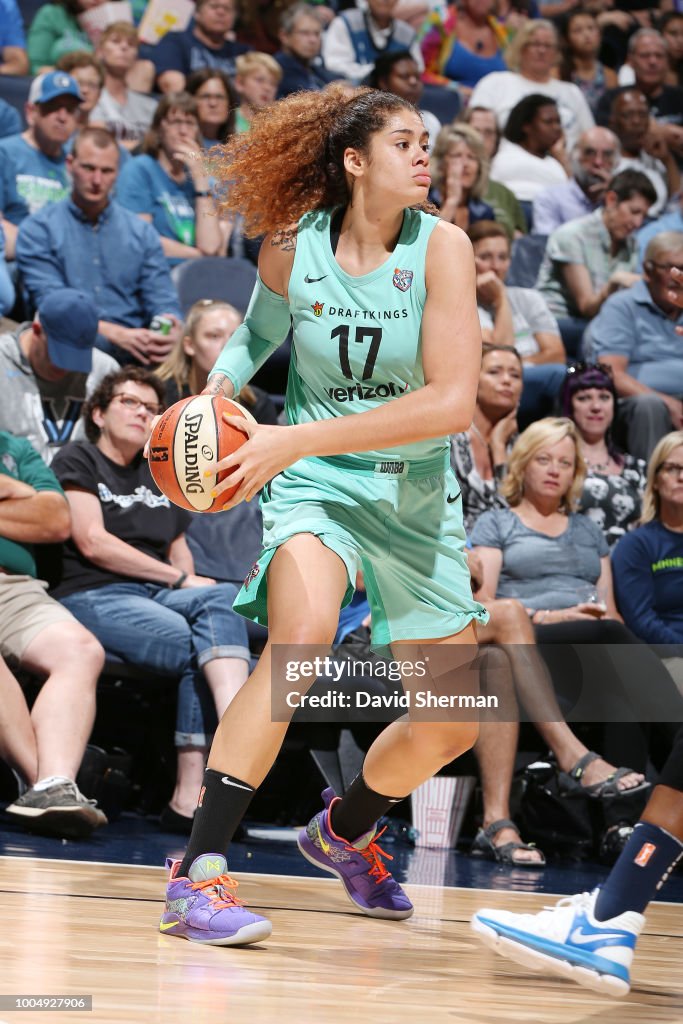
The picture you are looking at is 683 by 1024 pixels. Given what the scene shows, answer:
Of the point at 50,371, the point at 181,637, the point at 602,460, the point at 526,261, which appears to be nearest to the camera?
the point at 181,637

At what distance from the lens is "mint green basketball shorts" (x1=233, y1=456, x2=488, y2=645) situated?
9.67ft

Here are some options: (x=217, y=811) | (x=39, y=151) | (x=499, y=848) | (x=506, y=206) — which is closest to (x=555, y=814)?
(x=499, y=848)

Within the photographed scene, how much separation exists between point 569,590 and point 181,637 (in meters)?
1.67

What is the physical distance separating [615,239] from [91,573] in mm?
4342

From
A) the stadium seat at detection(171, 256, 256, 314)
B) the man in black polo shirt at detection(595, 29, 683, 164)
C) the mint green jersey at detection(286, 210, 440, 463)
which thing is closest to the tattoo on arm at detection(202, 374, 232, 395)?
the mint green jersey at detection(286, 210, 440, 463)

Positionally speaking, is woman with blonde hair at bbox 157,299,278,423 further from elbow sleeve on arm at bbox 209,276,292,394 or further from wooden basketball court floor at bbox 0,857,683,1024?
wooden basketball court floor at bbox 0,857,683,1024

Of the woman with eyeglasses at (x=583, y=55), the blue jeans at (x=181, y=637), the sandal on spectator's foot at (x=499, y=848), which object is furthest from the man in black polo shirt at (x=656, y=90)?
the sandal on spectator's foot at (x=499, y=848)

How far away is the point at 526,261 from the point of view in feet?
26.6

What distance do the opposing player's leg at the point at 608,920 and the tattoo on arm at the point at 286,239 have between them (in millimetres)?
1448

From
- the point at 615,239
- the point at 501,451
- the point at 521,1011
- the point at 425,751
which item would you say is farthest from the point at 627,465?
the point at 521,1011

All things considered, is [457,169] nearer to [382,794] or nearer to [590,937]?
[382,794]

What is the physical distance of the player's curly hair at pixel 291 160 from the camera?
312cm

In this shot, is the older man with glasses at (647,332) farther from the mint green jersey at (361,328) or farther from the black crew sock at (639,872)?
the black crew sock at (639,872)

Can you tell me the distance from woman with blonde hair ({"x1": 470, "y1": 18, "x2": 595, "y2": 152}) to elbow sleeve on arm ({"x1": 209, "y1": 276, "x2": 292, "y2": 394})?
6.42 metres
